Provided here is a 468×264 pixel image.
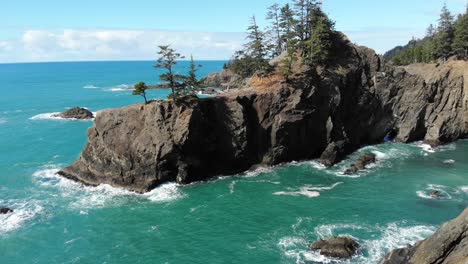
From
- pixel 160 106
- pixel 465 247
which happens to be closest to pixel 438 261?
pixel 465 247

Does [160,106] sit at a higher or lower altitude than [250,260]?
higher

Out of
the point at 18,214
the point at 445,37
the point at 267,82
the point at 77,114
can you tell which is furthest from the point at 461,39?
the point at 77,114

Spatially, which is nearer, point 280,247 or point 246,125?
point 280,247

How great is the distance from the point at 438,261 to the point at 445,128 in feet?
183

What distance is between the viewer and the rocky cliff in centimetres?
5875

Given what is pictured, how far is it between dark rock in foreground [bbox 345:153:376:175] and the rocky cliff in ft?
13.0

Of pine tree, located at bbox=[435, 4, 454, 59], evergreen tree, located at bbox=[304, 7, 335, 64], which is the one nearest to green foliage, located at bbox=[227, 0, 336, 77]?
evergreen tree, located at bbox=[304, 7, 335, 64]

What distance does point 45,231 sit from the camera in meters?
45.4

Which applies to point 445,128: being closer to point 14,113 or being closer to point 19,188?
point 19,188

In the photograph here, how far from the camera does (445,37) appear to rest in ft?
324

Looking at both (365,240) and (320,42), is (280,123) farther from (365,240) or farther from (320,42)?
(365,240)

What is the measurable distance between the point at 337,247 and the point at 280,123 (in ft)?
98.5

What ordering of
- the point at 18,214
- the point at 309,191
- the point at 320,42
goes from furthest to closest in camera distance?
1. the point at 320,42
2. the point at 309,191
3. the point at 18,214

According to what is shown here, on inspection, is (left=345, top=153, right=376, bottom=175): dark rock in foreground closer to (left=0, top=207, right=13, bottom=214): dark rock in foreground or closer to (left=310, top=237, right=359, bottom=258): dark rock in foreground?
(left=310, top=237, right=359, bottom=258): dark rock in foreground
